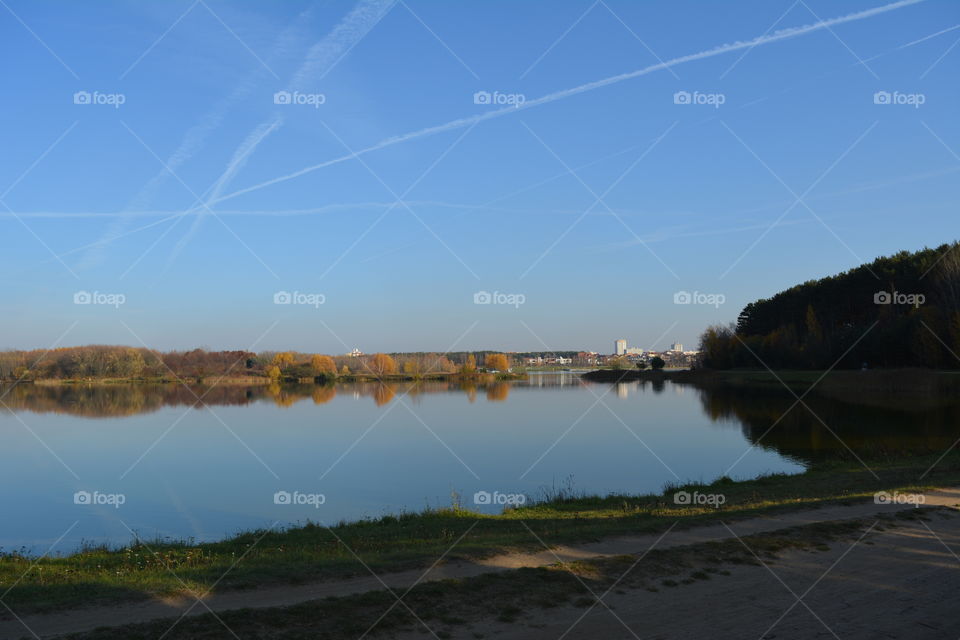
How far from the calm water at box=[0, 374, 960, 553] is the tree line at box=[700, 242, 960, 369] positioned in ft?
64.8

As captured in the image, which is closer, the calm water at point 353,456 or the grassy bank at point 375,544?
the grassy bank at point 375,544

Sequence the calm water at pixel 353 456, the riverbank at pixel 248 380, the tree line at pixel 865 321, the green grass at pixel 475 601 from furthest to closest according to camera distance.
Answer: the riverbank at pixel 248 380 < the tree line at pixel 865 321 < the calm water at pixel 353 456 < the green grass at pixel 475 601

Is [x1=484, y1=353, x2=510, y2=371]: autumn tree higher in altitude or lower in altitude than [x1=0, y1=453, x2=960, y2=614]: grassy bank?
higher

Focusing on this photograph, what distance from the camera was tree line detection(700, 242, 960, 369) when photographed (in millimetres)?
59969

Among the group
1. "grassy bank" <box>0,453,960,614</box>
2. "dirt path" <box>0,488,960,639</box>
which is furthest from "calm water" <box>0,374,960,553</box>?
"dirt path" <box>0,488,960,639</box>

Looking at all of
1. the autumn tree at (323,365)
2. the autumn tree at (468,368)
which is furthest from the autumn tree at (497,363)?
the autumn tree at (323,365)

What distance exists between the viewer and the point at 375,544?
1057cm

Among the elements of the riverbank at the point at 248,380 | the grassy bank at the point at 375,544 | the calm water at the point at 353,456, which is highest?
the riverbank at the point at 248,380

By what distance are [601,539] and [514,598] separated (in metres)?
3.10

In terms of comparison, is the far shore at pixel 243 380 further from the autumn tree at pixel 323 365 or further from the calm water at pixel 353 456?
the calm water at pixel 353 456

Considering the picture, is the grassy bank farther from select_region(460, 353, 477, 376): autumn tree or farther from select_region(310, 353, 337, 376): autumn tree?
select_region(460, 353, 477, 376): autumn tree

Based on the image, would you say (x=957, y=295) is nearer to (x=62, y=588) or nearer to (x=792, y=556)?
(x=792, y=556)

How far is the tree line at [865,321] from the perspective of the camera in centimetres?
5997

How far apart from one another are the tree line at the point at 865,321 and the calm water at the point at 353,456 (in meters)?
19.7
